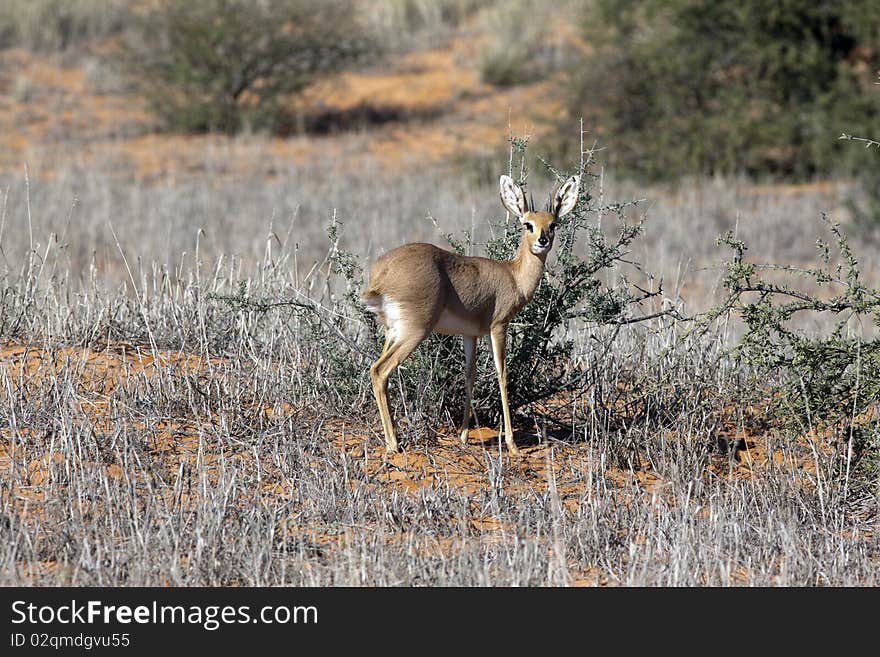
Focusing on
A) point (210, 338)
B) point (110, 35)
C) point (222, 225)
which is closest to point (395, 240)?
point (222, 225)

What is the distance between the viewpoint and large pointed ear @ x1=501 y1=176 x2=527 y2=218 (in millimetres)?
6199

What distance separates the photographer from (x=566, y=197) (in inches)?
248

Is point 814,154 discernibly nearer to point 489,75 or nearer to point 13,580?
point 489,75

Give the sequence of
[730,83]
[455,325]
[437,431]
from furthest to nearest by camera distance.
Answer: [730,83] → [437,431] → [455,325]

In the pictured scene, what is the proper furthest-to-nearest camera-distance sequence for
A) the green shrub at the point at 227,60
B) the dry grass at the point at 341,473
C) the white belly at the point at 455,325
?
the green shrub at the point at 227,60 < the white belly at the point at 455,325 < the dry grass at the point at 341,473

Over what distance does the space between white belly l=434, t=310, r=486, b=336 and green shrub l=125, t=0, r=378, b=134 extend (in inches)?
620

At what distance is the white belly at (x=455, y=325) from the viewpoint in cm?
613

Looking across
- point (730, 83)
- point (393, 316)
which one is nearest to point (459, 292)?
point (393, 316)

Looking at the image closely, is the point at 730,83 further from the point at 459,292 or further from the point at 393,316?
the point at 393,316

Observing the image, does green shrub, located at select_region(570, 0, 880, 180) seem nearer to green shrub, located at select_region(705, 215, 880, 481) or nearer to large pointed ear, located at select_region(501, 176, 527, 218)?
green shrub, located at select_region(705, 215, 880, 481)

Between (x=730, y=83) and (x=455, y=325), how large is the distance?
14682mm

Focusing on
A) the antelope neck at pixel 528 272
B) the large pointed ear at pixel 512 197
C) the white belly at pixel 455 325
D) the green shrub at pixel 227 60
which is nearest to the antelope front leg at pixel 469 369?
the white belly at pixel 455 325

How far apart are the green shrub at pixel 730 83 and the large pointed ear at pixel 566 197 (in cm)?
1239

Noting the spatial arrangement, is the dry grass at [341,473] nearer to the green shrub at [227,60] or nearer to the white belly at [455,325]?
the white belly at [455,325]
